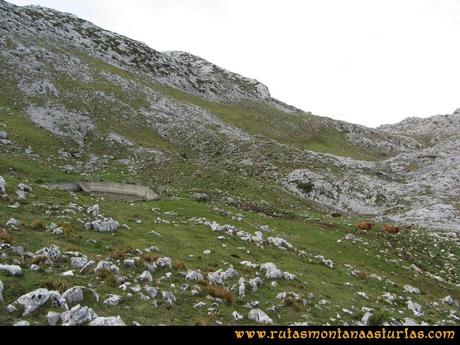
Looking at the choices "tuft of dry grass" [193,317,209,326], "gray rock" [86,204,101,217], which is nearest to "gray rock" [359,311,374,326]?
"tuft of dry grass" [193,317,209,326]

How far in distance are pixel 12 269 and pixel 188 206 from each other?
73.7 feet

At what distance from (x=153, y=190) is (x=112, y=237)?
23.2 meters

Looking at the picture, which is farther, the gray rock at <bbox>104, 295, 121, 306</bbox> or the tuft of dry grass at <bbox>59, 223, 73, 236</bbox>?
the tuft of dry grass at <bbox>59, 223, 73, 236</bbox>

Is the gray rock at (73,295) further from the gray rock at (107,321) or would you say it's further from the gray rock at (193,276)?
the gray rock at (193,276)

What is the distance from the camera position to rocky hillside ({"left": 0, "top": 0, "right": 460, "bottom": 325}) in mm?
16484

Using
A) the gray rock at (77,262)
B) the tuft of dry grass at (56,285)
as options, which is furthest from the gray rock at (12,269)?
the gray rock at (77,262)

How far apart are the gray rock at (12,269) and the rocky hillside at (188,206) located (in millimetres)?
75

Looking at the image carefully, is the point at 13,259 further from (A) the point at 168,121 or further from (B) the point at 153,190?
(A) the point at 168,121

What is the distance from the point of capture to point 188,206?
36969mm

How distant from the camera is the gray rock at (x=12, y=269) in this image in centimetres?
1485

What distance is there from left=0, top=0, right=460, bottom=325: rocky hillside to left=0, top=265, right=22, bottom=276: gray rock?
7cm

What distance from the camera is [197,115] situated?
94.8 meters

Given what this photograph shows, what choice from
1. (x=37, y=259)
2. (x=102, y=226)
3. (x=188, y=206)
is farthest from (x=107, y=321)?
(x=188, y=206)

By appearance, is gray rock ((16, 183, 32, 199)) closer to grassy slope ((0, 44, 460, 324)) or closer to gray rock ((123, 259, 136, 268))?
grassy slope ((0, 44, 460, 324))
